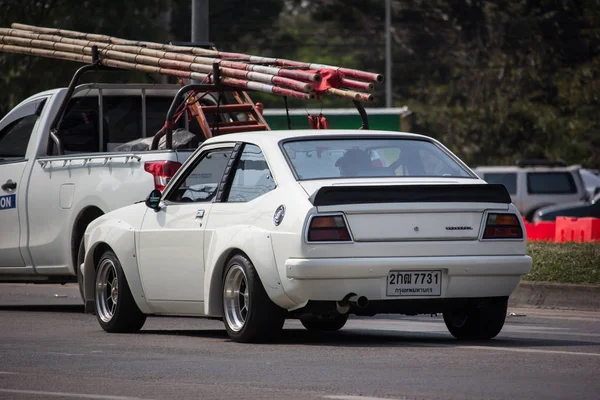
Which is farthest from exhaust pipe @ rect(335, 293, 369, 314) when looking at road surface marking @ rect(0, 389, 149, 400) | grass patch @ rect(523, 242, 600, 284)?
grass patch @ rect(523, 242, 600, 284)

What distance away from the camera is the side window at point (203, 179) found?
11.0m

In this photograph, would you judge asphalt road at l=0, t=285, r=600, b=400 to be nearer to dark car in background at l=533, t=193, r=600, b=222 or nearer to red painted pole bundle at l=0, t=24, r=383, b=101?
red painted pole bundle at l=0, t=24, r=383, b=101

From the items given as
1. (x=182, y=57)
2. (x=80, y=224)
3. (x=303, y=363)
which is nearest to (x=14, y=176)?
(x=80, y=224)

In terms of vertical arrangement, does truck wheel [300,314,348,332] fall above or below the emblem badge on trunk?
below

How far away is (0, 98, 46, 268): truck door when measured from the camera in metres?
14.7

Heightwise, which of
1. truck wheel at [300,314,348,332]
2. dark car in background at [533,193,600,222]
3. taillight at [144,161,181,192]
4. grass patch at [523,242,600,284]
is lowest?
dark car in background at [533,193,600,222]

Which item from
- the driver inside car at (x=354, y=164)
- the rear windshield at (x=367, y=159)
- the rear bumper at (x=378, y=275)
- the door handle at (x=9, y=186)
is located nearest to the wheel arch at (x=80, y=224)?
the door handle at (x=9, y=186)

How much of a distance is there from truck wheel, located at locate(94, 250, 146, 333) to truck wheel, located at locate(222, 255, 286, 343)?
4.36ft

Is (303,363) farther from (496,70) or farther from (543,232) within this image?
(496,70)

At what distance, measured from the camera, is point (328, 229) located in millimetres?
9641

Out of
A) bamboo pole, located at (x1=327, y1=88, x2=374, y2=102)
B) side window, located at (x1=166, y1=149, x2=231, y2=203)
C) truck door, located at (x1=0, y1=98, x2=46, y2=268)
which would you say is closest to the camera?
side window, located at (x1=166, y1=149, x2=231, y2=203)

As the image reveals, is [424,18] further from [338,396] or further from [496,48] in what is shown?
[338,396]

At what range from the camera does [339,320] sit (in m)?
11.5

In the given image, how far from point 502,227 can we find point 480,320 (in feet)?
2.44
